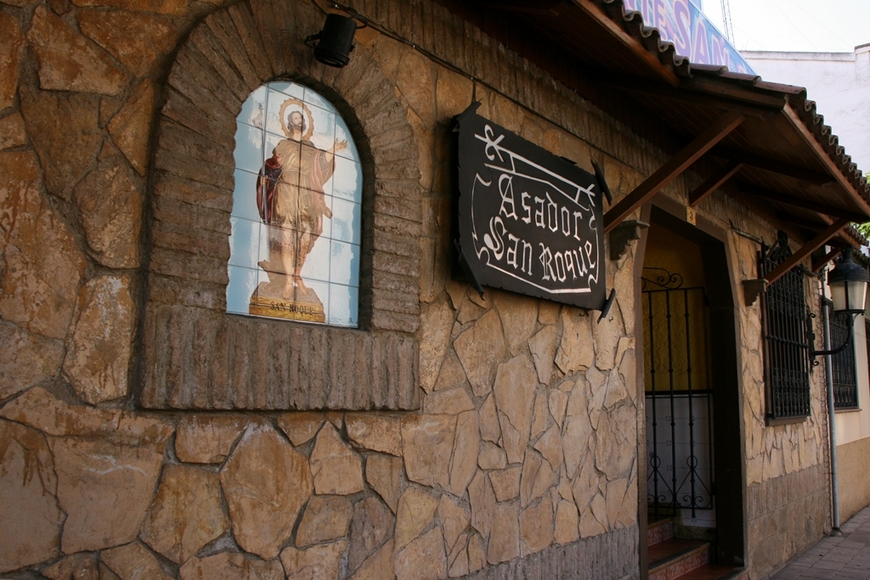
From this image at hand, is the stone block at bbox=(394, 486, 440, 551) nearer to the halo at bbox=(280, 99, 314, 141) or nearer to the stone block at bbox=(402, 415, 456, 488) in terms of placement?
the stone block at bbox=(402, 415, 456, 488)

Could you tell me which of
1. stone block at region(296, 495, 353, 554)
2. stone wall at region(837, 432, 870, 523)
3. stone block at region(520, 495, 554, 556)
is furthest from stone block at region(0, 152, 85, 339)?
stone wall at region(837, 432, 870, 523)

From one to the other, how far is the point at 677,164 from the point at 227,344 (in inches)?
125

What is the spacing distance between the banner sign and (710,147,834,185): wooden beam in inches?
31.8

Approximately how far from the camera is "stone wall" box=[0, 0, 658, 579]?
6.84 ft

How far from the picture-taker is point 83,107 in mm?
2215

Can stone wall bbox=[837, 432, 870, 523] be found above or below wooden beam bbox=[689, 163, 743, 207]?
below

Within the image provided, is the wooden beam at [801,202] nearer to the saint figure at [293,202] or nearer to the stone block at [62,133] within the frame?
the saint figure at [293,202]

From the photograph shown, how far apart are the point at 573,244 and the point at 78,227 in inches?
112

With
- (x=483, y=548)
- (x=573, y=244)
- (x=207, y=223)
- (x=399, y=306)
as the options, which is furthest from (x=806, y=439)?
(x=207, y=223)

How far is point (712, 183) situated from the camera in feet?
20.0

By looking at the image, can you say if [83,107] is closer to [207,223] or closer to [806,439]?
[207,223]

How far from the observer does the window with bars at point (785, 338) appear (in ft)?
25.3

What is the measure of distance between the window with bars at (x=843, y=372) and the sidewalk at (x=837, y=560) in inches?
76.6

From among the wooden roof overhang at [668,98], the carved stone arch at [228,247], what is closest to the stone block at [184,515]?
the carved stone arch at [228,247]
